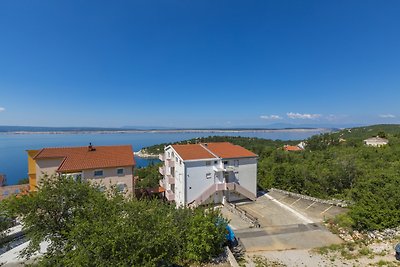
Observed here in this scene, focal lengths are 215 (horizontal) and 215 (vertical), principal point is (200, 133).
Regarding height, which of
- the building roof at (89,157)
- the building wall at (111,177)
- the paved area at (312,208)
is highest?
the building roof at (89,157)

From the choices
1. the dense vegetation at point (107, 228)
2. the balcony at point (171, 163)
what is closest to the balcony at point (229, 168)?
the balcony at point (171, 163)

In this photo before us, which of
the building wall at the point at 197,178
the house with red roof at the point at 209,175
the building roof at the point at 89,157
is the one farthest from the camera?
the house with red roof at the point at 209,175

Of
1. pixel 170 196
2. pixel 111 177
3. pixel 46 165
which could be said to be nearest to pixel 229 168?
pixel 170 196

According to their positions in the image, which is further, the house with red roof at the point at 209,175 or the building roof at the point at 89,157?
the house with red roof at the point at 209,175

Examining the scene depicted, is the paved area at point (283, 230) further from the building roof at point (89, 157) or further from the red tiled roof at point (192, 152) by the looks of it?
the building roof at point (89, 157)

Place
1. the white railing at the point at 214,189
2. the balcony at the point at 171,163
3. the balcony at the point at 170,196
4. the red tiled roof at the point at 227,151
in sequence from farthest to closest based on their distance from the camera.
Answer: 1. the balcony at the point at 171,163
2. the balcony at the point at 170,196
3. the red tiled roof at the point at 227,151
4. the white railing at the point at 214,189

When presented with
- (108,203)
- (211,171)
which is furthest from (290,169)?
(108,203)
